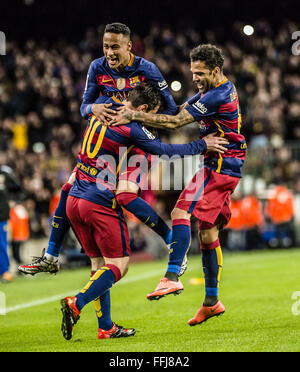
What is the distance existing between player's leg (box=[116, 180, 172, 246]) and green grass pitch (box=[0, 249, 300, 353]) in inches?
37.6

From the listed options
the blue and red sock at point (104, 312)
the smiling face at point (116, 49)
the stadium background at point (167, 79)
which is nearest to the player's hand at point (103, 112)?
the smiling face at point (116, 49)

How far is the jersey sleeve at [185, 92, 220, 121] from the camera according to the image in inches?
254

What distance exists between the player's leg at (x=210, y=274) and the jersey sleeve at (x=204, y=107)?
113 centimetres

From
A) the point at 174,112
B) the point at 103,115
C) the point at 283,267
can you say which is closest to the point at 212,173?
the point at 174,112

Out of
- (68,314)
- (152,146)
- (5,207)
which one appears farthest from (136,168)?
(5,207)

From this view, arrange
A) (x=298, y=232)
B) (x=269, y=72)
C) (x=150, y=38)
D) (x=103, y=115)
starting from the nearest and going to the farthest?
(x=103, y=115) < (x=298, y=232) < (x=269, y=72) < (x=150, y=38)

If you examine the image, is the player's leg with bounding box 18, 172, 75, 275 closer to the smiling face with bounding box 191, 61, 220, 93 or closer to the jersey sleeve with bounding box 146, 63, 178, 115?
the jersey sleeve with bounding box 146, 63, 178, 115

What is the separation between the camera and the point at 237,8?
81.3ft

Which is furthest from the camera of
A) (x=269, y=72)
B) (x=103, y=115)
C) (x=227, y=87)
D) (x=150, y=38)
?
(x=150, y=38)

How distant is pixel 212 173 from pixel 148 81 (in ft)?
3.46

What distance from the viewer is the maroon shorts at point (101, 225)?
606 centimetres

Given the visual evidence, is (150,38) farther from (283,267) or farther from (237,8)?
(283,267)

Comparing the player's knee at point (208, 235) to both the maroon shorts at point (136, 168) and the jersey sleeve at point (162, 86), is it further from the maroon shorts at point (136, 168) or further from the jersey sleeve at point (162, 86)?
the jersey sleeve at point (162, 86)

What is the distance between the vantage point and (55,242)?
22.3 ft
